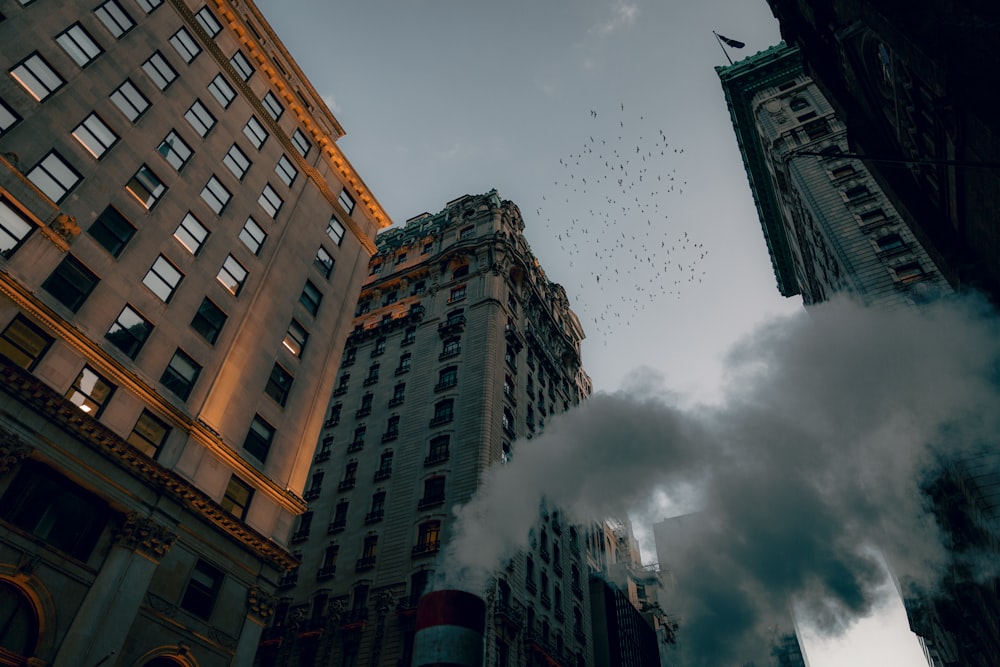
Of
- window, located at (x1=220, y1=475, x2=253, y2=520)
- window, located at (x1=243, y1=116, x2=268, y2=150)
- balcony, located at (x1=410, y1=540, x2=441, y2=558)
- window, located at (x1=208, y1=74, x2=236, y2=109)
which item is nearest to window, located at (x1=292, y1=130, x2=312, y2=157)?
window, located at (x1=243, y1=116, x2=268, y2=150)

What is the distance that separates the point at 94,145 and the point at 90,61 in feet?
13.1

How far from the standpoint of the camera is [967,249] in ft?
65.0

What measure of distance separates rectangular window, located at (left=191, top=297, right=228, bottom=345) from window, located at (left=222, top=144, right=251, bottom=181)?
7.65 meters

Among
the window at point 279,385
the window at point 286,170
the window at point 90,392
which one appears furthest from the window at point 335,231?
the window at point 90,392

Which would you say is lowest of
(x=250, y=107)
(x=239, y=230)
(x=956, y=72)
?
(x=956, y=72)

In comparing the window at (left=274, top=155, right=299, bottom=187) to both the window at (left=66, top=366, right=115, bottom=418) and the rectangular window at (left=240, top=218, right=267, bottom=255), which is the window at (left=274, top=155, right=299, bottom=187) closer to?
the rectangular window at (left=240, top=218, right=267, bottom=255)

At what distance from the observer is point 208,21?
3303 cm

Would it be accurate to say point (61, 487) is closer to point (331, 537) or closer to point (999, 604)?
point (331, 537)

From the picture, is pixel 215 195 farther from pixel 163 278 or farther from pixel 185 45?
pixel 185 45

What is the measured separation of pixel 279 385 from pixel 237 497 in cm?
570

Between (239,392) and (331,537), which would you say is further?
(331,537)

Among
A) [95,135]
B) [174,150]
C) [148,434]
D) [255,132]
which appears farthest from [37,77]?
[148,434]

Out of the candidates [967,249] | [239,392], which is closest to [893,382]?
[967,249]

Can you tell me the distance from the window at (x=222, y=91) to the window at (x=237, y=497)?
61.7 ft
